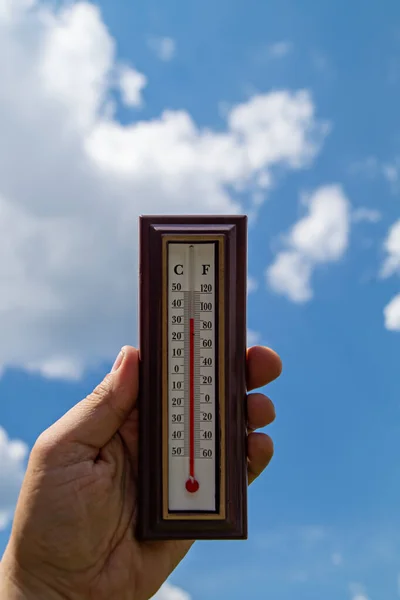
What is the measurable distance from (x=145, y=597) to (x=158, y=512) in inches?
14.8

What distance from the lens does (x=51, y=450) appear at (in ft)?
9.00

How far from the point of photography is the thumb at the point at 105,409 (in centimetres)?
280

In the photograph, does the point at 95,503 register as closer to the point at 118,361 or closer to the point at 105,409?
the point at 105,409

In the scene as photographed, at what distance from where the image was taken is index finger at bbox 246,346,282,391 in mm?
2930

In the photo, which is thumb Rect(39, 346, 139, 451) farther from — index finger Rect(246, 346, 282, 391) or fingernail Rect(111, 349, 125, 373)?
index finger Rect(246, 346, 282, 391)

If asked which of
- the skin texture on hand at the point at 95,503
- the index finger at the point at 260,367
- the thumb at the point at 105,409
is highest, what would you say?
the index finger at the point at 260,367

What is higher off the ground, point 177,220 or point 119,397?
point 177,220

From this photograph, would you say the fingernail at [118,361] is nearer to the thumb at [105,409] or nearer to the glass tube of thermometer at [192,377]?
the thumb at [105,409]

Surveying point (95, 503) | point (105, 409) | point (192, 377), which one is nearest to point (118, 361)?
point (105, 409)

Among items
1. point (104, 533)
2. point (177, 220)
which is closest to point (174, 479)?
point (104, 533)

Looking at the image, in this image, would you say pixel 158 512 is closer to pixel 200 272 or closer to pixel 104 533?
pixel 104 533

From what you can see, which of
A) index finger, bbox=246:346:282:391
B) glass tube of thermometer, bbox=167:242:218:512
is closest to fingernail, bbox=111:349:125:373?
glass tube of thermometer, bbox=167:242:218:512

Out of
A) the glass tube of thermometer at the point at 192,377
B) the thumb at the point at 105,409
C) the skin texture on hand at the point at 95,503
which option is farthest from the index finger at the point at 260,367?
the thumb at the point at 105,409

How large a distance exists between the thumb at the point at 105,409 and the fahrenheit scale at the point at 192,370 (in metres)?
0.05
